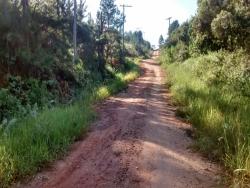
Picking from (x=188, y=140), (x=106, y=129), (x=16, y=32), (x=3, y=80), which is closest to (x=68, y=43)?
(x=16, y=32)

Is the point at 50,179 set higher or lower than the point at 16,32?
lower

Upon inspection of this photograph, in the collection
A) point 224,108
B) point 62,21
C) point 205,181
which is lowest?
point 205,181

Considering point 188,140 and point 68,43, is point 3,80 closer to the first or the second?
point 188,140

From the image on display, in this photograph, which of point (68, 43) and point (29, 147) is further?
point (68, 43)

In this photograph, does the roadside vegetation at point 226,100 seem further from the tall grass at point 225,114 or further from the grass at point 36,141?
the grass at point 36,141

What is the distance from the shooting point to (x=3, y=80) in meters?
12.8

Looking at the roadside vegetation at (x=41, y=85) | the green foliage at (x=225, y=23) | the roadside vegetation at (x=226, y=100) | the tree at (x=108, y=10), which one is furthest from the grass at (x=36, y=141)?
the tree at (x=108, y=10)

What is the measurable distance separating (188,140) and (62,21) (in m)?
15.1

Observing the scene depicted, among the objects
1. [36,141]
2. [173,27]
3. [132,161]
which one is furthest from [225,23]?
[173,27]

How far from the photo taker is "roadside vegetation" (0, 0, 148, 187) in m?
6.39

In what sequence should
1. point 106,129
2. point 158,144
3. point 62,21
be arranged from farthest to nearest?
point 62,21
point 106,129
point 158,144

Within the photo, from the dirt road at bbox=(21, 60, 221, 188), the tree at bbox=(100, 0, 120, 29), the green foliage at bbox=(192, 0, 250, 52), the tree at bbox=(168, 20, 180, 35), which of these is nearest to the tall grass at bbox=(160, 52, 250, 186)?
the dirt road at bbox=(21, 60, 221, 188)

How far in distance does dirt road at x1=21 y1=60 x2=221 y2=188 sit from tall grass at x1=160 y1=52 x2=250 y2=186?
35 cm

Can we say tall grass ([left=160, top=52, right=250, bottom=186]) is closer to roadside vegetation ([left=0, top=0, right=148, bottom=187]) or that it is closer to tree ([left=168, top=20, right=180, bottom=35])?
roadside vegetation ([left=0, top=0, right=148, bottom=187])
